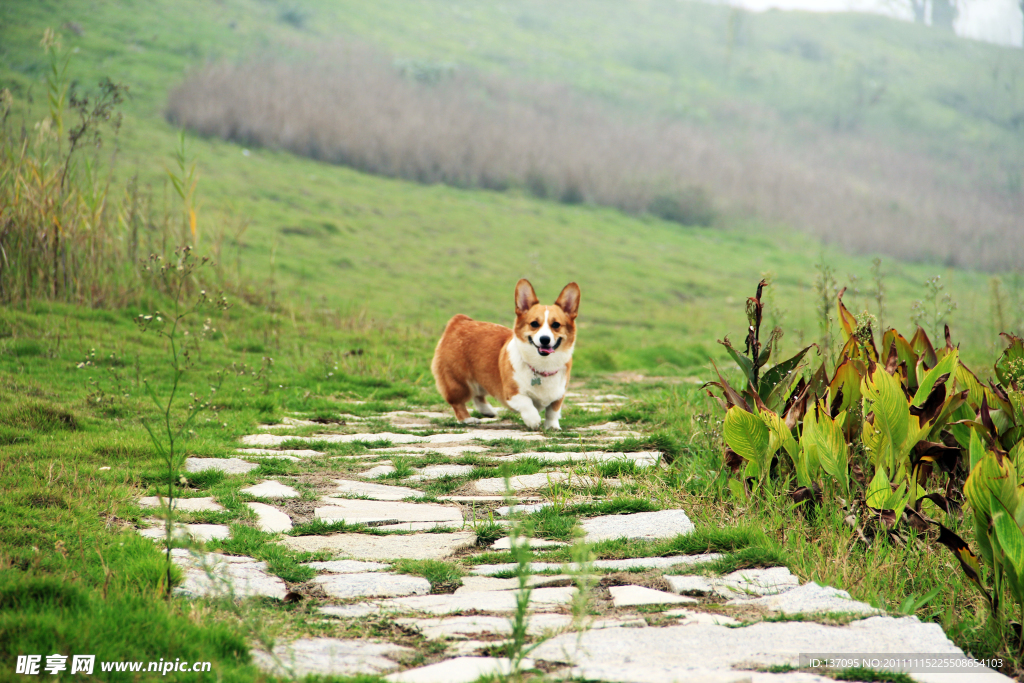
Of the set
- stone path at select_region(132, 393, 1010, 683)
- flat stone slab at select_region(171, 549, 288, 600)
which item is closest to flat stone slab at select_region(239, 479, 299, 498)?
stone path at select_region(132, 393, 1010, 683)

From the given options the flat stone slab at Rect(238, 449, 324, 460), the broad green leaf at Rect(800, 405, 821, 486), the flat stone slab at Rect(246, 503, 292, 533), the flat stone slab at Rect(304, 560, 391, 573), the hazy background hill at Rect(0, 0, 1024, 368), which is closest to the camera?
the flat stone slab at Rect(304, 560, 391, 573)

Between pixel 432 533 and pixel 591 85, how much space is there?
128 ft

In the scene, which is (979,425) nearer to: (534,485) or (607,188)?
(534,485)

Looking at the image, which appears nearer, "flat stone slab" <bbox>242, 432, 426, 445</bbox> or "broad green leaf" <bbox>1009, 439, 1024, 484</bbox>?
"broad green leaf" <bbox>1009, 439, 1024, 484</bbox>

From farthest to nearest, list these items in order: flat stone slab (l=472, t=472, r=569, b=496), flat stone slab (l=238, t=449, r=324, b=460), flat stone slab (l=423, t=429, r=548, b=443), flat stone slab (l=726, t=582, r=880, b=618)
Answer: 1. flat stone slab (l=423, t=429, r=548, b=443)
2. flat stone slab (l=238, t=449, r=324, b=460)
3. flat stone slab (l=472, t=472, r=569, b=496)
4. flat stone slab (l=726, t=582, r=880, b=618)

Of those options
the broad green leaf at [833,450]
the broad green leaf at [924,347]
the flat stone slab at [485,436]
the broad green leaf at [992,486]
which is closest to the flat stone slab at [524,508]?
the broad green leaf at [833,450]

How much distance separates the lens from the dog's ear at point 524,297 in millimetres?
6449

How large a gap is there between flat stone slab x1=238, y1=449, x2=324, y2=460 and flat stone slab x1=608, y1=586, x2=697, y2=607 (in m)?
2.98

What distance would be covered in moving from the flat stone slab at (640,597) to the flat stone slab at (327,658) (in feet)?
2.83

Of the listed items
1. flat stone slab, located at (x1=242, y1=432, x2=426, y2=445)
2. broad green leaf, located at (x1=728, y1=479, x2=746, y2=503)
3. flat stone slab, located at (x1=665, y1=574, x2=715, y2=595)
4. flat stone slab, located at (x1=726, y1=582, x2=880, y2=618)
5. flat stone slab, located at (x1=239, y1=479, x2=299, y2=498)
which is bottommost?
flat stone slab, located at (x1=242, y1=432, x2=426, y2=445)

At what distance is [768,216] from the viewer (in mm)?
31391

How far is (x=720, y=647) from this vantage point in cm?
257

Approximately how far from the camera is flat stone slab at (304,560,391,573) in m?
3.34

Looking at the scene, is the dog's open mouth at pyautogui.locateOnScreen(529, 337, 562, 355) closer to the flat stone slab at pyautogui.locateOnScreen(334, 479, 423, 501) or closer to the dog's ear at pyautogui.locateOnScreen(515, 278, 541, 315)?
the dog's ear at pyautogui.locateOnScreen(515, 278, 541, 315)
